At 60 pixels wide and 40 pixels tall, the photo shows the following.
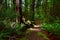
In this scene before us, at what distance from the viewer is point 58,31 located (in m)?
9.22

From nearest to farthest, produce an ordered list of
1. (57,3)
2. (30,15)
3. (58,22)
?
(58,22) < (57,3) < (30,15)

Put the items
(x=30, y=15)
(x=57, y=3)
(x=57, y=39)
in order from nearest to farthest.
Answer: (x=57, y=39), (x=57, y=3), (x=30, y=15)

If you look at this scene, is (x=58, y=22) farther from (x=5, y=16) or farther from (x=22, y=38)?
(x=5, y=16)

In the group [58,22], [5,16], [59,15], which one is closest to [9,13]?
[5,16]

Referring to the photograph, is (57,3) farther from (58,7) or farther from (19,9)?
(19,9)

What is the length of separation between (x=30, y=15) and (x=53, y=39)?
41.8 feet

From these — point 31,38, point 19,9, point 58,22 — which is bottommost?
point 31,38

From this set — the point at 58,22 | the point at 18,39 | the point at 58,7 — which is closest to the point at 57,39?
the point at 58,22

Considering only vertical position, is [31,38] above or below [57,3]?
below

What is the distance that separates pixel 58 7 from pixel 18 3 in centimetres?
345

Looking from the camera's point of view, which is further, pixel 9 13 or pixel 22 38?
pixel 22 38

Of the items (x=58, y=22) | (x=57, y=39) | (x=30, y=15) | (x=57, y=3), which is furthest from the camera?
(x=30, y=15)

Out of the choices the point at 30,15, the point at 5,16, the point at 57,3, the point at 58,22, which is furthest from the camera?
the point at 30,15

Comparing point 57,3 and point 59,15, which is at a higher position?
point 57,3
